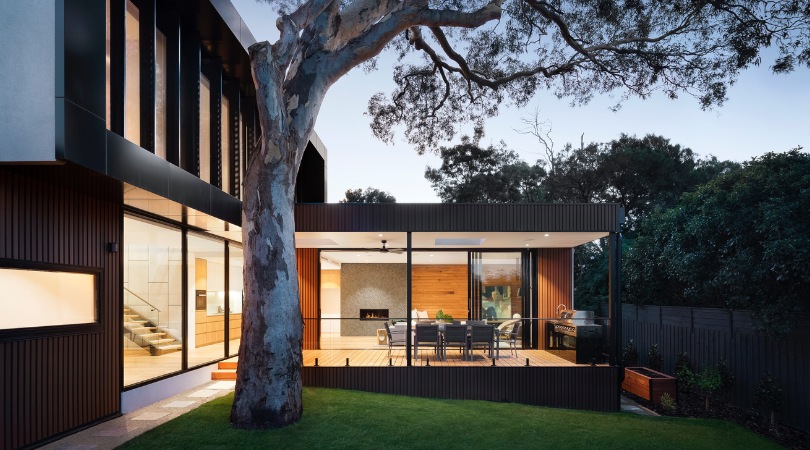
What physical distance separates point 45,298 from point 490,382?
7.14m

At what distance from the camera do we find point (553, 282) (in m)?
14.9

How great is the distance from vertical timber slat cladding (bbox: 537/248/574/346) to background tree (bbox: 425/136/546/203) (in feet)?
50.0

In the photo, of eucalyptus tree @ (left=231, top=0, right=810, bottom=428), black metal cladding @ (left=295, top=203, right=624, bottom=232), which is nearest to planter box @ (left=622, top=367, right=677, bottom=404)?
black metal cladding @ (left=295, top=203, right=624, bottom=232)

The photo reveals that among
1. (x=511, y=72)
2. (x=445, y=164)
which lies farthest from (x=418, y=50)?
(x=445, y=164)

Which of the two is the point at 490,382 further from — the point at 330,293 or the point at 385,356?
the point at 330,293

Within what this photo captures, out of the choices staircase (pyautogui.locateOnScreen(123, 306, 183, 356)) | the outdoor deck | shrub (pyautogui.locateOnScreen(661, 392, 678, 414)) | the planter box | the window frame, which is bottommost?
shrub (pyautogui.locateOnScreen(661, 392, 678, 414))

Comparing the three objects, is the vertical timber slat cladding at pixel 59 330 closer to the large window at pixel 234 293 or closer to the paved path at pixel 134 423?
the paved path at pixel 134 423

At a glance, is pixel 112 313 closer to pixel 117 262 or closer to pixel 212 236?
pixel 117 262

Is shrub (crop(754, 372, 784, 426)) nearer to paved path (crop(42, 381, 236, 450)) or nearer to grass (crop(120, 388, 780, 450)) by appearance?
grass (crop(120, 388, 780, 450))

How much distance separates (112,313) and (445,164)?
24.0m

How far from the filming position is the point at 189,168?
9773 millimetres

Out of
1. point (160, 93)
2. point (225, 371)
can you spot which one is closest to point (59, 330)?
point (160, 93)

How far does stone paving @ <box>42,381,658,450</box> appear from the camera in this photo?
647 cm

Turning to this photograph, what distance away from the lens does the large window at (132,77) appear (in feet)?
25.5
